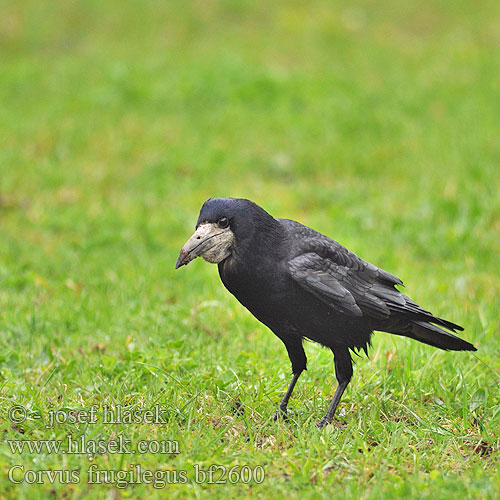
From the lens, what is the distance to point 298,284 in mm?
3783

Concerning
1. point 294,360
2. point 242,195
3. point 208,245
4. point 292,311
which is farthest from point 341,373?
point 242,195

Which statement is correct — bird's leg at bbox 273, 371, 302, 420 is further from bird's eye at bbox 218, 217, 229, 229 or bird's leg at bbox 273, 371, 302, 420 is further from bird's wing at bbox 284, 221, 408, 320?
bird's eye at bbox 218, 217, 229, 229

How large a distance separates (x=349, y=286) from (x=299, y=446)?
37.5 inches

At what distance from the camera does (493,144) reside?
911 cm

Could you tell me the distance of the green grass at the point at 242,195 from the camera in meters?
3.61

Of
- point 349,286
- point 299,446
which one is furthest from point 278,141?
point 299,446

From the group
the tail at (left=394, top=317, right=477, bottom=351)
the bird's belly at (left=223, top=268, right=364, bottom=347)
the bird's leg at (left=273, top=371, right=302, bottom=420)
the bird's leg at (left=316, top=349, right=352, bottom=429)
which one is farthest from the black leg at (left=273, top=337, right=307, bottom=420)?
the tail at (left=394, top=317, right=477, bottom=351)

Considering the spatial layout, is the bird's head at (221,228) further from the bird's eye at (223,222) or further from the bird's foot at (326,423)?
the bird's foot at (326,423)

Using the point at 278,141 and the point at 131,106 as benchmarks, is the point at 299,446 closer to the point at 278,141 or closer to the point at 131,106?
the point at 278,141

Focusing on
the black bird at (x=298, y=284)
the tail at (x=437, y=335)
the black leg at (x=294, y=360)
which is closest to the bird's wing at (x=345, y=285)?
the black bird at (x=298, y=284)

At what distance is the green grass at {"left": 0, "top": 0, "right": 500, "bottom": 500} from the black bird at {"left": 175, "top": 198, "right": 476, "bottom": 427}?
41cm

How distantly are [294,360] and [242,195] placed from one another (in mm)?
4287

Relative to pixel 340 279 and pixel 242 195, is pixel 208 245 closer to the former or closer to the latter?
pixel 340 279

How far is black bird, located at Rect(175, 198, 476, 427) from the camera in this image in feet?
12.2
